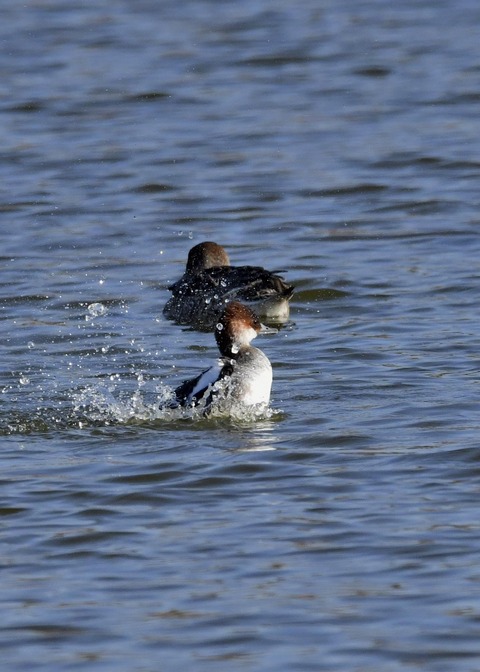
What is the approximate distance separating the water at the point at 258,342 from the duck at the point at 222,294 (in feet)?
0.79

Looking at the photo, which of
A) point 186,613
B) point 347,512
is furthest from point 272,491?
point 186,613

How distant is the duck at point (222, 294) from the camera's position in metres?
11.8

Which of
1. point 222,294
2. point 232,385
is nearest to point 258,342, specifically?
point 222,294

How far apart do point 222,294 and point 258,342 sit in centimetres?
141

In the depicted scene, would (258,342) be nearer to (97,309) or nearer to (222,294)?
(222,294)

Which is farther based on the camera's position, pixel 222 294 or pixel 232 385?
pixel 222 294

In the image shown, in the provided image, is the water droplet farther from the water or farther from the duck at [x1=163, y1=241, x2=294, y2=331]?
the duck at [x1=163, y1=241, x2=294, y2=331]

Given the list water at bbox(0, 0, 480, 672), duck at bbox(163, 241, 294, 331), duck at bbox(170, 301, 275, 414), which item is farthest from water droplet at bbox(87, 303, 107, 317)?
duck at bbox(170, 301, 275, 414)

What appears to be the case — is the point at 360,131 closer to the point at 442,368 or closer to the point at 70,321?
the point at 70,321

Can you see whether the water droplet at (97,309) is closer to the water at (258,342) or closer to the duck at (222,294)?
the water at (258,342)

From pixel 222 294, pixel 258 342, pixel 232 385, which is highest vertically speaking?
pixel 232 385

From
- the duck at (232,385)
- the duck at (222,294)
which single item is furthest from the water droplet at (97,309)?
the duck at (232,385)

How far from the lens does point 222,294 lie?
40.3 ft

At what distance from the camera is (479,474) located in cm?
732
